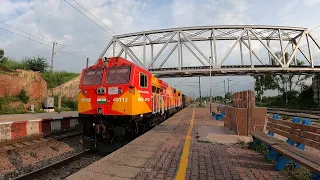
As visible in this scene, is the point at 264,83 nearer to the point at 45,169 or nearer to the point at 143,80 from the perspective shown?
the point at 143,80

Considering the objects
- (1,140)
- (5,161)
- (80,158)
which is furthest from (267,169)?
(1,140)

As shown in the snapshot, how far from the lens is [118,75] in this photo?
905 centimetres

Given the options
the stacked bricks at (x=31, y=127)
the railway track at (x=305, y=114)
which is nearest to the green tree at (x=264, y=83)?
the railway track at (x=305, y=114)

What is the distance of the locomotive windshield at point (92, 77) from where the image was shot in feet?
30.6

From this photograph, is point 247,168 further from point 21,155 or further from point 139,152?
point 21,155

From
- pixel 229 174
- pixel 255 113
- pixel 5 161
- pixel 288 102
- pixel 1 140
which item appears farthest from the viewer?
pixel 288 102

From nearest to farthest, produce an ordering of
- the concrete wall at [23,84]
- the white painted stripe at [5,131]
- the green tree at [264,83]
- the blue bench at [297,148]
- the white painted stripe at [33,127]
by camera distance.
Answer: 1. the blue bench at [297,148]
2. the white painted stripe at [5,131]
3. the white painted stripe at [33,127]
4. the concrete wall at [23,84]
5. the green tree at [264,83]

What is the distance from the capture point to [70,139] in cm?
1134

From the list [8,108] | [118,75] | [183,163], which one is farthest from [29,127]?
[8,108]

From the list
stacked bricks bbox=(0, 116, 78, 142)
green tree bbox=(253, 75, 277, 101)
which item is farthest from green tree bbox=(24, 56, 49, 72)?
green tree bbox=(253, 75, 277, 101)

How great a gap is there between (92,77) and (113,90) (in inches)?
49.9

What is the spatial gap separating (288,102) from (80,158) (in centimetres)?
4730

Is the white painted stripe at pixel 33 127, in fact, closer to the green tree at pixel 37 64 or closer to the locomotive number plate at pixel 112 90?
the locomotive number plate at pixel 112 90

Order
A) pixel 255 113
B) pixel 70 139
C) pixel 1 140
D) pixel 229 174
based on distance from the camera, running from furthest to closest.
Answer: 1. pixel 70 139
2. pixel 1 140
3. pixel 255 113
4. pixel 229 174
